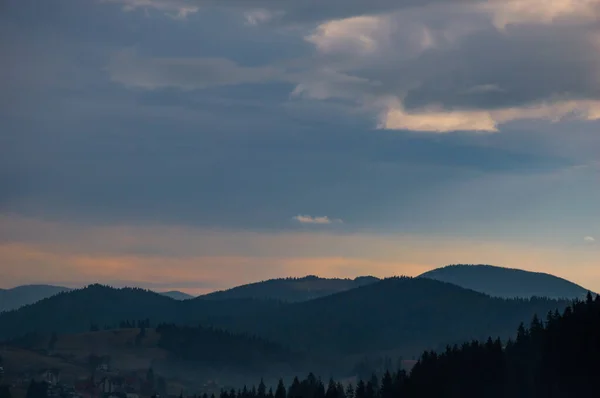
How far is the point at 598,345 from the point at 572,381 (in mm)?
8580

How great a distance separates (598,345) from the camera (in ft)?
642

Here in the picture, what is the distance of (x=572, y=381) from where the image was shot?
198 meters
